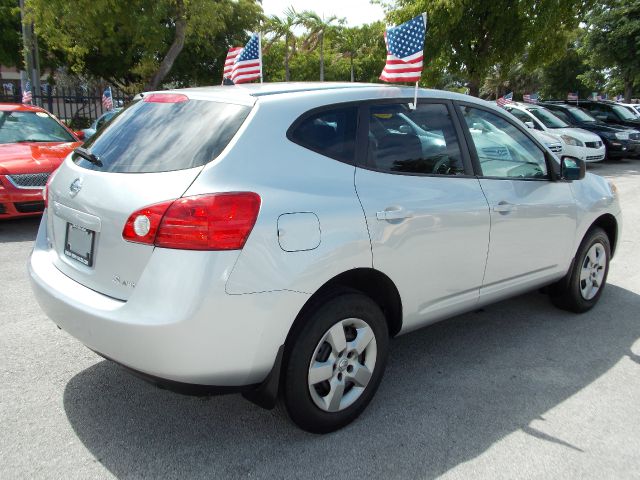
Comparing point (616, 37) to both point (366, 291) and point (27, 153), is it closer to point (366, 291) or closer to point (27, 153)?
point (27, 153)

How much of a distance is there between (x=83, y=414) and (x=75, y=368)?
577 millimetres

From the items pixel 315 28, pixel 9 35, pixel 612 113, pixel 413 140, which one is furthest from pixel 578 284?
pixel 315 28

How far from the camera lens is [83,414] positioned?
306 centimetres

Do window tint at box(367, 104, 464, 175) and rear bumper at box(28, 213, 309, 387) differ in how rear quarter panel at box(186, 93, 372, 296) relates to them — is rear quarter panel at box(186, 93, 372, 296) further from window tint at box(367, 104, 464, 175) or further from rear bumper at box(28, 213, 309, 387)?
window tint at box(367, 104, 464, 175)

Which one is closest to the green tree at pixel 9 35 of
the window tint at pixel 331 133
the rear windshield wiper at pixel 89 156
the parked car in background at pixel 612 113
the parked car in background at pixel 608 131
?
the parked car in background at pixel 608 131

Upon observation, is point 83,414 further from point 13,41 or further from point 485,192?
→ point 13,41

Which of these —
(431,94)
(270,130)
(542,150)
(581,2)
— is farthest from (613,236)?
(581,2)

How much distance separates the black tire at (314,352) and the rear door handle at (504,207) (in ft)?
3.63

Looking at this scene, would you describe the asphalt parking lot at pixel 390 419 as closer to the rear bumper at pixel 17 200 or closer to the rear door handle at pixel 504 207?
the rear door handle at pixel 504 207

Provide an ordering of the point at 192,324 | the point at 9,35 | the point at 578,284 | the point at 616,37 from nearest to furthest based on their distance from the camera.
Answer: the point at 192,324, the point at 578,284, the point at 616,37, the point at 9,35

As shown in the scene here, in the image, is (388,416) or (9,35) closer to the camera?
(388,416)

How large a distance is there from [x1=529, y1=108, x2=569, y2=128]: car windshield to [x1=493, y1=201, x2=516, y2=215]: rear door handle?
12676 mm

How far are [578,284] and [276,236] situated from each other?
302cm

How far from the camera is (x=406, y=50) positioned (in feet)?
14.1
